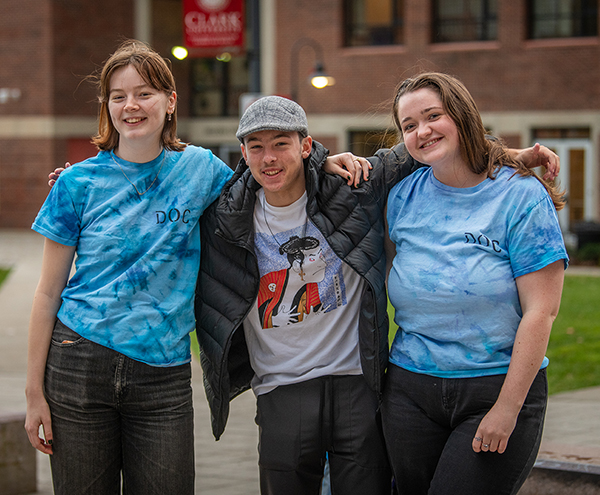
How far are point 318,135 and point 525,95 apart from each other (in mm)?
6402

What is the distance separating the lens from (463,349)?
262cm

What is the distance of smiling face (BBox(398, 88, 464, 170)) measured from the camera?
2688mm

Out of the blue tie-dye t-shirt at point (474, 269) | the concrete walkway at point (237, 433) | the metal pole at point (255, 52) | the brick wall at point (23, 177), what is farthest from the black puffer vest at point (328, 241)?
the brick wall at point (23, 177)

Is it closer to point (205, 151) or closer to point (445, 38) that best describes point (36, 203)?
point (445, 38)

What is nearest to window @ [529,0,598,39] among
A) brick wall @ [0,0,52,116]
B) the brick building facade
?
the brick building facade

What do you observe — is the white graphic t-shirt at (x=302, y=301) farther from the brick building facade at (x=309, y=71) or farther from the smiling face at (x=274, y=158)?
the brick building facade at (x=309, y=71)

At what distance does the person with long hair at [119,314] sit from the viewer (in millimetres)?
2814

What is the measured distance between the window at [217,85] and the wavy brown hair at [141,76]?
24.7 m

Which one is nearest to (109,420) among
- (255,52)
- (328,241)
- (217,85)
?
(328,241)

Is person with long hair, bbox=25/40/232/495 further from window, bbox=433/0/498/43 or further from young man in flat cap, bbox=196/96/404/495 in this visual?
window, bbox=433/0/498/43

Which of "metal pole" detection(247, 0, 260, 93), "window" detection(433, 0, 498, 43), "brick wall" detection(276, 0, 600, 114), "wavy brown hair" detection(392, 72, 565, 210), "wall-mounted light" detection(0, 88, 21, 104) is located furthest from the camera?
"wall-mounted light" detection(0, 88, 21, 104)

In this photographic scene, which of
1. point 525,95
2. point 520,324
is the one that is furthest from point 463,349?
point 525,95

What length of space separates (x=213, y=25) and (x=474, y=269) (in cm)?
1323

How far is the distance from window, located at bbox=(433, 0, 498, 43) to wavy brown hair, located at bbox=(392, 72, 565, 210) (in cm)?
2054
